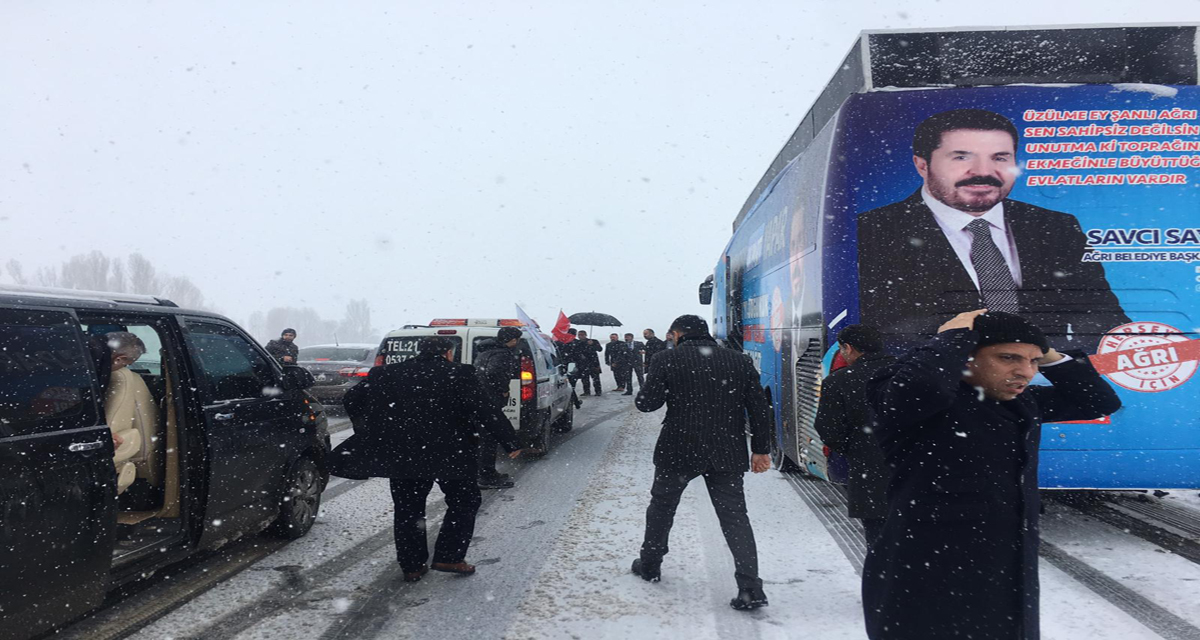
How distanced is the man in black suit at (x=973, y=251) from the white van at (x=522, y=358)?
4797 millimetres

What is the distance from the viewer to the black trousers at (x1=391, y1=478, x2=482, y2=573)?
4977 mm

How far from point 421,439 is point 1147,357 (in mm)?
4801

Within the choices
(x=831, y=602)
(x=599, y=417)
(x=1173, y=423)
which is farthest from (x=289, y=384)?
(x=599, y=417)

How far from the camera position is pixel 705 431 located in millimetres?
4684

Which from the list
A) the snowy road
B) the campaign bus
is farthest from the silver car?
the campaign bus

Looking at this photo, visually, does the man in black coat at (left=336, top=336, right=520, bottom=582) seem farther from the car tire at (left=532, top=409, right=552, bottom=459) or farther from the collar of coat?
the car tire at (left=532, top=409, right=552, bottom=459)

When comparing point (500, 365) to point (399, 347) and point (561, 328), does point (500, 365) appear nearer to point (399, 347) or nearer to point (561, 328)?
point (399, 347)

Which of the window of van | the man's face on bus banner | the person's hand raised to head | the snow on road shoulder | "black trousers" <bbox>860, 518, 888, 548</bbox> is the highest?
the man's face on bus banner

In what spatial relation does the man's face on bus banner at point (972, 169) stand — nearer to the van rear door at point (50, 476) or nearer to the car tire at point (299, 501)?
the car tire at point (299, 501)

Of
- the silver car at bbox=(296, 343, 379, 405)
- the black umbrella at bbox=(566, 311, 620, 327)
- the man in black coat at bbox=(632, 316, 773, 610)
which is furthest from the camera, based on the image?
the black umbrella at bbox=(566, 311, 620, 327)

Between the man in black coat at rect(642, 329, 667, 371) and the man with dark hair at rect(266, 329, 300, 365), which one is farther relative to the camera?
the man in black coat at rect(642, 329, 667, 371)

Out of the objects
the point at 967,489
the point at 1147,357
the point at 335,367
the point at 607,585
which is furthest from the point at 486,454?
the point at 335,367

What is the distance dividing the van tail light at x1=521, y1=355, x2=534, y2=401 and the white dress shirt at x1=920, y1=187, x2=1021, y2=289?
529 centimetres

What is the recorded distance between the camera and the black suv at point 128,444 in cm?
332
